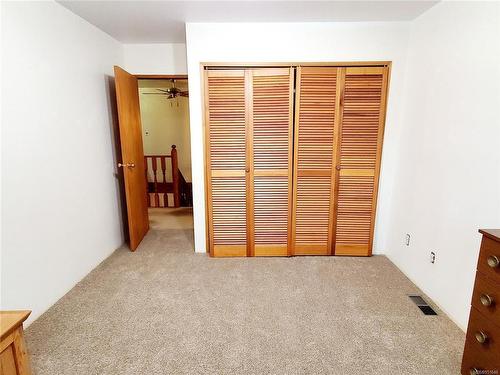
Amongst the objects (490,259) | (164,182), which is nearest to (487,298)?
(490,259)

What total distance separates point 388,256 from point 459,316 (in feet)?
3.20

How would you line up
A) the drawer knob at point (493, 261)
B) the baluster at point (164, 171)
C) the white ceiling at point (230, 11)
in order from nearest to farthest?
the drawer knob at point (493, 261) < the white ceiling at point (230, 11) < the baluster at point (164, 171)

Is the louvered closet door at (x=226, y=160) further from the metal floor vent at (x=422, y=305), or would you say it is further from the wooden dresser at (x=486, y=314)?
the wooden dresser at (x=486, y=314)

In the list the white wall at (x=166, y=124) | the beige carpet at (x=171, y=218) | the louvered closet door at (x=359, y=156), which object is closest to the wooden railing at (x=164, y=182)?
the beige carpet at (x=171, y=218)

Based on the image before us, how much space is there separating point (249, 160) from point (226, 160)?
0.74ft

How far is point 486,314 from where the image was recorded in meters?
1.19

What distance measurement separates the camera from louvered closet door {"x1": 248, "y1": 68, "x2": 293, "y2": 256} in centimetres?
241

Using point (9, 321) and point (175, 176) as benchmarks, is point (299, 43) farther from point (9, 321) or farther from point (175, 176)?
point (175, 176)

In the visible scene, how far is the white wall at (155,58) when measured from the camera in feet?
9.82

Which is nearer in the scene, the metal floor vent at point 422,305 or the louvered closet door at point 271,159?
the metal floor vent at point 422,305

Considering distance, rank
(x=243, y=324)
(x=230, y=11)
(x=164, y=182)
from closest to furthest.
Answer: (x=243, y=324) < (x=230, y=11) < (x=164, y=182)

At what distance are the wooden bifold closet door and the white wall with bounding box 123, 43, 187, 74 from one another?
864mm

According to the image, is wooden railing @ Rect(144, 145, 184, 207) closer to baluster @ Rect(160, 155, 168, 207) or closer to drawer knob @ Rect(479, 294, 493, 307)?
baluster @ Rect(160, 155, 168, 207)

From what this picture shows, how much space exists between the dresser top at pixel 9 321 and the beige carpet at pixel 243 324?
1.86 ft
